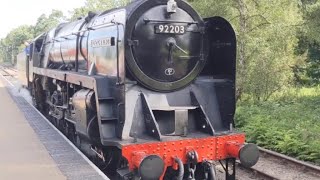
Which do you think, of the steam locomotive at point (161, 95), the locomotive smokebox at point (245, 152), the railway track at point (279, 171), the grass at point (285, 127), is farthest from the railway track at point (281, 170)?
the locomotive smokebox at point (245, 152)

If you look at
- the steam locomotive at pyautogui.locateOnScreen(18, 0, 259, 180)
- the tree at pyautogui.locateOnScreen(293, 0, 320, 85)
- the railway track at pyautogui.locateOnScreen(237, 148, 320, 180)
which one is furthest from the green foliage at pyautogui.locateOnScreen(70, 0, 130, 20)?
the steam locomotive at pyautogui.locateOnScreen(18, 0, 259, 180)

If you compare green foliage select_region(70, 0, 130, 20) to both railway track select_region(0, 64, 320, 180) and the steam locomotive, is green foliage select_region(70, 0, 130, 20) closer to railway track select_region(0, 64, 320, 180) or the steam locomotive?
railway track select_region(0, 64, 320, 180)

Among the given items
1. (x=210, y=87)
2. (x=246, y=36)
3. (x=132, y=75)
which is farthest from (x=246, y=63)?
Result: (x=132, y=75)

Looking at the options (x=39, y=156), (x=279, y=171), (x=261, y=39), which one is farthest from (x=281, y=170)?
(x=261, y=39)

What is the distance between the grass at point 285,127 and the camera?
9.38 m

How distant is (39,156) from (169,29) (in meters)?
3.37

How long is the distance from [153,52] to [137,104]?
0.86m

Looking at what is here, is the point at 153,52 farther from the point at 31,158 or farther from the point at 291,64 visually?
the point at 291,64

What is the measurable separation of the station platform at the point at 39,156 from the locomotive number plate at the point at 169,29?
239cm

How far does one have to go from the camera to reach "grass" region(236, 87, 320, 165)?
30.8 feet

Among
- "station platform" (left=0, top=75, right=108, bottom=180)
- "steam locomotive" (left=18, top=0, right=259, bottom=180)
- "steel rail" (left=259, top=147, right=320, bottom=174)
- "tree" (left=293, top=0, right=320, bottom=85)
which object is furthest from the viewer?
"tree" (left=293, top=0, right=320, bottom=85)

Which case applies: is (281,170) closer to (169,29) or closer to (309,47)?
(169,29)

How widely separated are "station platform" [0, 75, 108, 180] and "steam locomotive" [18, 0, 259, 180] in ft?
1.57

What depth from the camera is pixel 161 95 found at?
648cm
